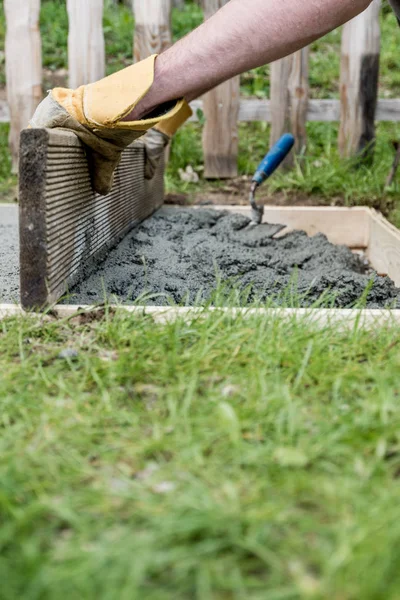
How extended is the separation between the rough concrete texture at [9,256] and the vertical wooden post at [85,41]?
3.77 ft

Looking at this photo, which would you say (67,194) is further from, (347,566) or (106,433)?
(347,566)

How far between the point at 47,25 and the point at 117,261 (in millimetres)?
5651

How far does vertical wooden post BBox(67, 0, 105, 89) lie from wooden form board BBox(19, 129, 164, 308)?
1.82 metres

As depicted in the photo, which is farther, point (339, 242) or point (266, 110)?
point (266, 110)

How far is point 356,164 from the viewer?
13.1 ft

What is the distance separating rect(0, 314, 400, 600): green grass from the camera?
2.45 feet

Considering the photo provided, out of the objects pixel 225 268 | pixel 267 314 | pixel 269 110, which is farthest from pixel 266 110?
pixel 267 314

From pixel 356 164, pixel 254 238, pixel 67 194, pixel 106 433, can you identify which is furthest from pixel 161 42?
pixel 106 433

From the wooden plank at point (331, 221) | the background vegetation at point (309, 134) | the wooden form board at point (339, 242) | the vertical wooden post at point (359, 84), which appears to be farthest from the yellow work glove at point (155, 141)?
the vertical wooden post at point (359, 84)

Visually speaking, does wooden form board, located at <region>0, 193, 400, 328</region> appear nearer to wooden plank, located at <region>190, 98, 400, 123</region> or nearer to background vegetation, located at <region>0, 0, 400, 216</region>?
background vegetation, located at <region>0, 0, 400, 216</region>

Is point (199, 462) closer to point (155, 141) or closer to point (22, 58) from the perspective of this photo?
point (155, 141)

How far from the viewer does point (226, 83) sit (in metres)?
Result: 3.99

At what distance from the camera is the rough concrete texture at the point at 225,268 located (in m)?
1.85

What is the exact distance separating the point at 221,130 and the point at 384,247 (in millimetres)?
1744
